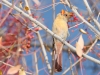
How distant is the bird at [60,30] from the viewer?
184 cm

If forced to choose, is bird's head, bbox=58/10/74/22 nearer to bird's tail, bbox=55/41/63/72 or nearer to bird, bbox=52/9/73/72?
bird, bbox=52/9/73/72

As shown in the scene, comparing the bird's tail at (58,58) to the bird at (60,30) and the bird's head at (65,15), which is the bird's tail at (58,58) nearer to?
the bird at (60,30)

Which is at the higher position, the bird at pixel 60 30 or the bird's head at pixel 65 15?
the bird's head at pixel 65 15

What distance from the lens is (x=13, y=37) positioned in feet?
7.64

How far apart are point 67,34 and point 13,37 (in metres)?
0.46

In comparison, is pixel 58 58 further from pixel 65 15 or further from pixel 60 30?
pixel 65 15

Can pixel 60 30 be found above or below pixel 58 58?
above

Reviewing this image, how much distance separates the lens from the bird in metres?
1.84

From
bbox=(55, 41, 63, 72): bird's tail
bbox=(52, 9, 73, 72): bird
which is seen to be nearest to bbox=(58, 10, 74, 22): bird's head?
bbox=(52, 9, 73, 72): bird

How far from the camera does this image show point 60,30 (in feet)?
6.56

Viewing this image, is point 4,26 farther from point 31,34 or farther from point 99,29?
point 99,29

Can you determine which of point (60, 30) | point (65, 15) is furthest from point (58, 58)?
point (65, 15)

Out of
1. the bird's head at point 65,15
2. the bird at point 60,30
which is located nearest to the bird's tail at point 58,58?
the bird at point 60,30

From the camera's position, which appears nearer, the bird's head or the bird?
the bird
